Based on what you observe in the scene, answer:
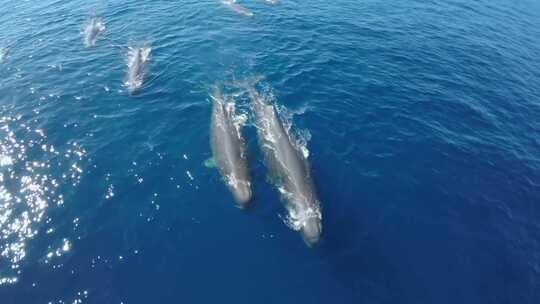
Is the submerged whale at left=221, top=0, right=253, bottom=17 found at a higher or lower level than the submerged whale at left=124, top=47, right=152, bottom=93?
higher

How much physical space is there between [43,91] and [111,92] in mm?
7586

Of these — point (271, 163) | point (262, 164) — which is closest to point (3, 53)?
point (262, 164)

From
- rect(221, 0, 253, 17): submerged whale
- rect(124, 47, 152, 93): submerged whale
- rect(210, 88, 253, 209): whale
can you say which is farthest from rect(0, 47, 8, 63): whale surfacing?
rect(221, 0, 253, 17): submerged whale

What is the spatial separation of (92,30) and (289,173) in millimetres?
37349

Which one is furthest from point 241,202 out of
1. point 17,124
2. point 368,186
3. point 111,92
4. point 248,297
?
point 17,124

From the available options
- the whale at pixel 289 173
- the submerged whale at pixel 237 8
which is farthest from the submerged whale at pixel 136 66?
the submerged whale at pixel 237 8

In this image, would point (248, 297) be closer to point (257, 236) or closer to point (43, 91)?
point (257, 236)

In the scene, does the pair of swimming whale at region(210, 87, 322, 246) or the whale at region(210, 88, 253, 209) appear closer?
the pair of swimming whale at region(210, 87, 322, 246)

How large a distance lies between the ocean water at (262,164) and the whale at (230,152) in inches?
31.1

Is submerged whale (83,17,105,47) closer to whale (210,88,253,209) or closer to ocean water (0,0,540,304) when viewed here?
ocean water (0,0,540,304)

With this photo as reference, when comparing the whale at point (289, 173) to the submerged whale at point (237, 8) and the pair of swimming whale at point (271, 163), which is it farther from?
the submerged whale at point (237, 8)

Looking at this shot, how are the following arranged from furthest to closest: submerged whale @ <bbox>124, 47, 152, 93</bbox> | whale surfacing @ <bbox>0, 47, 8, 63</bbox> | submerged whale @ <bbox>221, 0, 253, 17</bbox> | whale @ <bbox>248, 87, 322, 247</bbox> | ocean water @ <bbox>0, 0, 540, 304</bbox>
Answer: submerged whale @ <bbox>221, 0, 253, 17</bbox> → whale surfacing @ <bbox>0, 47, 8, 63</bbox> → submerged whale @ <bbox>124, 47, 152, 93</bbox> → whale @ <bbox>248, 87, 322, 247</bbox> → ocean water @ <bbox>0, 0, 540, 304</bbox>

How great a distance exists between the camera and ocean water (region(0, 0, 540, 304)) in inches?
979

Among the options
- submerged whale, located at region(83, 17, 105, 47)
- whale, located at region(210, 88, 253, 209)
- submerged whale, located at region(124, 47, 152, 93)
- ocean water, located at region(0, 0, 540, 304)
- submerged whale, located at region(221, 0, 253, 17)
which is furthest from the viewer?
submerged whale, located at region(221, 0, 253, 17)
